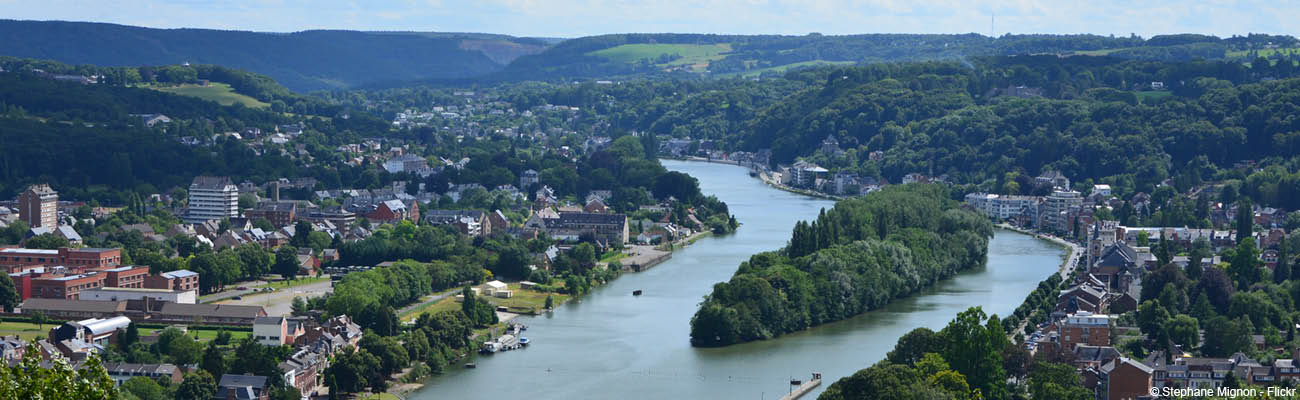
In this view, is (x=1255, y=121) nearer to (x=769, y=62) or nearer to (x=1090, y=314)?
(x=1090, y=314)

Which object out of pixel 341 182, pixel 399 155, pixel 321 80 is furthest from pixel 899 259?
pixel 321 80

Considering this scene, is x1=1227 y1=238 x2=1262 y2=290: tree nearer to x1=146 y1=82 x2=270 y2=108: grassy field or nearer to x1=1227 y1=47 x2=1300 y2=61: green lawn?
x1=146 y1=82 x2=270 y2=108: grassy field

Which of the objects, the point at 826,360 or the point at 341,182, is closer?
the point at 826,360

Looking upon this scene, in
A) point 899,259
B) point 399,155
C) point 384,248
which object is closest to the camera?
point 899,259

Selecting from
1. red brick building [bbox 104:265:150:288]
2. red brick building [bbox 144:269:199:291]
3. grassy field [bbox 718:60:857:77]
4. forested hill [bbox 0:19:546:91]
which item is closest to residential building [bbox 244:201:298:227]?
red brick building [bbox 104:265:150:288]

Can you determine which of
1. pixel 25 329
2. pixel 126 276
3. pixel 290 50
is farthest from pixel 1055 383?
pixel 290 50

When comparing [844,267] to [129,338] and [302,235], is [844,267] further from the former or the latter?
[302,235]

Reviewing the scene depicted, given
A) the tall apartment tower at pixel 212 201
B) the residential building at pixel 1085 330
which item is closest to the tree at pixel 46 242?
the tall apartment tower at pixel 212 201
